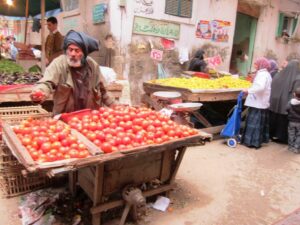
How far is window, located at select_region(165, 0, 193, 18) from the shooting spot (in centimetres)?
714

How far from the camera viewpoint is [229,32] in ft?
29.0

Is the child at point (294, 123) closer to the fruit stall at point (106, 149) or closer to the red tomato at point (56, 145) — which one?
the fruit stall at point (106, 149)

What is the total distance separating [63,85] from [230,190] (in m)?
2.65

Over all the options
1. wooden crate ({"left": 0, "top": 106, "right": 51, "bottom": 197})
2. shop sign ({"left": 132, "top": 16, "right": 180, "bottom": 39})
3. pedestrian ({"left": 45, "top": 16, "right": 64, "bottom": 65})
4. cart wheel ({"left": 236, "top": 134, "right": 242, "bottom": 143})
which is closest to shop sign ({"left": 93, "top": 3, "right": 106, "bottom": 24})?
shop sign ({"left": 132, "top": 16, "right": 180, "bottom": 39})

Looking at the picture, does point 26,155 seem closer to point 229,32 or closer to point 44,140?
point 44,140

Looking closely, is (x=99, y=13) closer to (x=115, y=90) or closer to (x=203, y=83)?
(x=115, y=90)

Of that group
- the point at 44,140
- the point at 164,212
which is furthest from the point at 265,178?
the point at 44,140

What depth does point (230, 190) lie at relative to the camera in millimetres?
4066

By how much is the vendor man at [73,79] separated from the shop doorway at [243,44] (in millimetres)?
8004

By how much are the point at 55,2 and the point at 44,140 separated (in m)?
8.67

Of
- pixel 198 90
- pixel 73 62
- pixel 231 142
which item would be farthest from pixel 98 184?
pixel 231 142

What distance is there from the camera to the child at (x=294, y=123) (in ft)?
18.4

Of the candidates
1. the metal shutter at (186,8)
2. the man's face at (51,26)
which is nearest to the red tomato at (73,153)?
the man's face at (51,26)

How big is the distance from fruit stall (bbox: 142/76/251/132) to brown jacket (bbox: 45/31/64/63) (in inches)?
94.7
